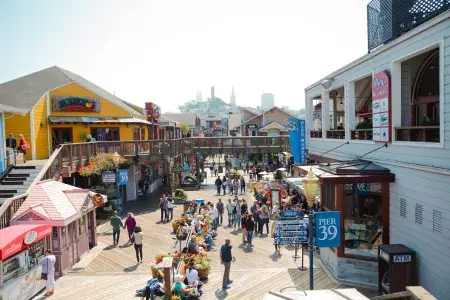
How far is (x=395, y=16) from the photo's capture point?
10.3 meters

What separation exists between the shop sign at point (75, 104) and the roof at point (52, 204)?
12.2 m

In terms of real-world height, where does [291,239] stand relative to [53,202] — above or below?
below

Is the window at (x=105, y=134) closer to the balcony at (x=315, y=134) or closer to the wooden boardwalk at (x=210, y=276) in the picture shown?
the wooden boardwalk at (x=210, y=276)

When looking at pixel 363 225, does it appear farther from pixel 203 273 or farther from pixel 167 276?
pixel 167 276

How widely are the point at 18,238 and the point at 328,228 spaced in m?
8.26

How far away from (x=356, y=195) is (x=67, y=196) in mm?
10627

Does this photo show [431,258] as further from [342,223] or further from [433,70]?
[433,70]

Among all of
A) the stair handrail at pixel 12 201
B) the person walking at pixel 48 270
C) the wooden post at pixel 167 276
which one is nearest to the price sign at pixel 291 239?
the wooden post at pixel 167 276

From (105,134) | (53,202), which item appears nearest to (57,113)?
(105,134)

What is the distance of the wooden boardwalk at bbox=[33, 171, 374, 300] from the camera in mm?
10859

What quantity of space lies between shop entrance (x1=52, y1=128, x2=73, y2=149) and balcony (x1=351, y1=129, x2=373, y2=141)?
66.8 feet

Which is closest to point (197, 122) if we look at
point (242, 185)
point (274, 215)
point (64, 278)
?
point (242, 185)

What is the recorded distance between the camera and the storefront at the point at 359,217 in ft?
34.3

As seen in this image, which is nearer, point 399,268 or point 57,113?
point 399,268
